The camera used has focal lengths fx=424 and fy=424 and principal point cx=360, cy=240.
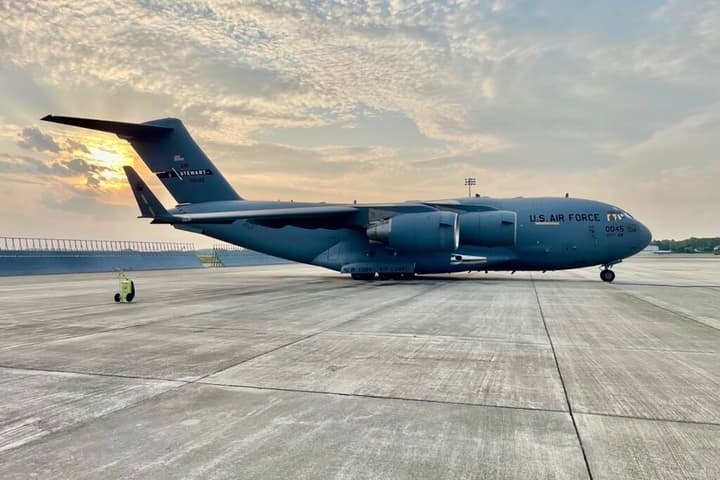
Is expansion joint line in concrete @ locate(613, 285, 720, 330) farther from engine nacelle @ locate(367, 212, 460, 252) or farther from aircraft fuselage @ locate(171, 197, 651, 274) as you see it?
engine nacelle @ locate(367, 212, 460, 252)

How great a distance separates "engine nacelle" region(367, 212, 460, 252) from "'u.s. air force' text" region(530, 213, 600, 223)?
3.14m

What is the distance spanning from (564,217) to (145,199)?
15.7 m

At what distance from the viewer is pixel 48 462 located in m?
2.41

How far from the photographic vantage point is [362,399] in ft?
11.3

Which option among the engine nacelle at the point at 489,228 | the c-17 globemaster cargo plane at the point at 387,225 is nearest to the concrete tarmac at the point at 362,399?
the engine nacelle at the point at 489,228

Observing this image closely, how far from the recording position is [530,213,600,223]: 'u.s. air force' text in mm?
15992

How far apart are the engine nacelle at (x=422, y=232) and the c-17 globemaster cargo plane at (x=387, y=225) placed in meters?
0.04

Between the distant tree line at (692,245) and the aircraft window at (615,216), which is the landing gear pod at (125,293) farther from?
the distant tree line at (692,245)

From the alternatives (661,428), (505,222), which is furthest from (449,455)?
(505,222)

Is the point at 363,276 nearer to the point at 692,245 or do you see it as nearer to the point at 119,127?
the point at 119,127

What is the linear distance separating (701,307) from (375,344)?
319 inches

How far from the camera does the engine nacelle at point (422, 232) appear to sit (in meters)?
15.5

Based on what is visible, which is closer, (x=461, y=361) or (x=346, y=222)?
(x=461, y=361)

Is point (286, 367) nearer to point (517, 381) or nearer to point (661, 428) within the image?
point (517, 381)
